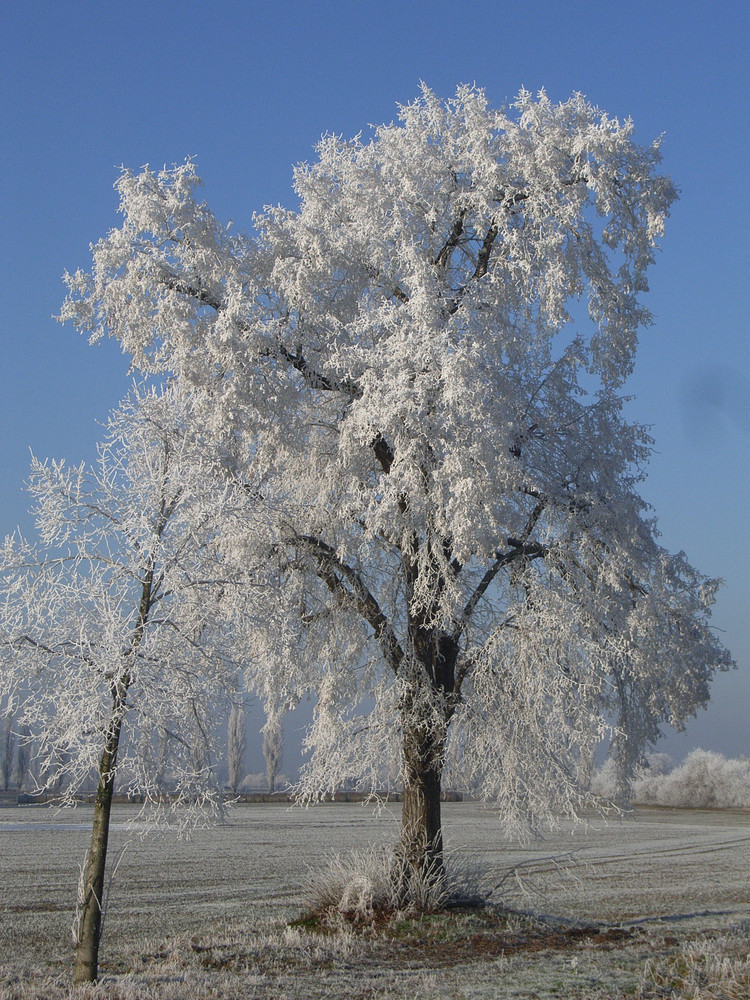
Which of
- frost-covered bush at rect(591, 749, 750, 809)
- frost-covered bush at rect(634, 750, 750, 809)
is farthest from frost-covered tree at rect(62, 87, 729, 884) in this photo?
frost-covered bush at rect(634, 750, 750, 809)

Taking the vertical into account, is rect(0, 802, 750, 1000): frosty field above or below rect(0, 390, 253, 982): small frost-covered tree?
below

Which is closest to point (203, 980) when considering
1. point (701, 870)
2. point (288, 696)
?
point (288, 696)

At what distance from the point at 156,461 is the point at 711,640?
8476 mm

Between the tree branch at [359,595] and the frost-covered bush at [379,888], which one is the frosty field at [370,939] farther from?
the tree branch at [359,595]

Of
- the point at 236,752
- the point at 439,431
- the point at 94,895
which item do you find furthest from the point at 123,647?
the point at 236,752

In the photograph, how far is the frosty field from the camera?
7.61 metres

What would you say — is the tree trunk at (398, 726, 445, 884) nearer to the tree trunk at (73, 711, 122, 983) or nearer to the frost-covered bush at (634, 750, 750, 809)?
the tree trunk at (73, 711, 122, 983)

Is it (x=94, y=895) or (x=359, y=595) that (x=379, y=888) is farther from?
(x=94, y=895)

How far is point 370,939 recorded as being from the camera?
32.9 feet

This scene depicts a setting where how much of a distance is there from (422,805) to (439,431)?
5.36 meters

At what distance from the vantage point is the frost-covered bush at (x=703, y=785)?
7650 centimetres

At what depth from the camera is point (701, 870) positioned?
22.7 m

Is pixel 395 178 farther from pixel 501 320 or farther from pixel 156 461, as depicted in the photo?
pixel 156 461

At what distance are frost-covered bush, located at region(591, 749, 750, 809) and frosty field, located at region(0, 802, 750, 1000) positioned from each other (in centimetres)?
5987
